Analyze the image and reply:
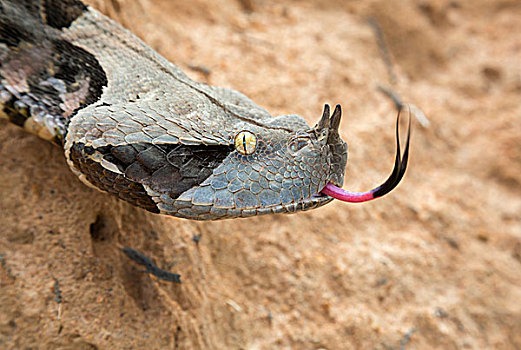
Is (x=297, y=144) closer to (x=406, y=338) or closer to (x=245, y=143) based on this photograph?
(x=245, y=143)

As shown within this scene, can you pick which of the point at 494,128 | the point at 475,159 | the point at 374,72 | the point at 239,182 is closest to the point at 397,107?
the point at 374,72

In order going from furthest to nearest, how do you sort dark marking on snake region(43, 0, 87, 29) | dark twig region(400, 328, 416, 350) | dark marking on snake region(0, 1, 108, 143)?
dark twig region(400, 328, 416, 350), dark marking on snake region(43, 0, 87, 29), dark marking on snake region(0, 1, 108, 143)

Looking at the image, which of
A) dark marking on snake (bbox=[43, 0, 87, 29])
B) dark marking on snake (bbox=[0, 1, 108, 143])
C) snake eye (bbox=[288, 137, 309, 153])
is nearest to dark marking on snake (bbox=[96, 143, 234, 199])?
snake eye (bbox=[288, 137, 309, 153])

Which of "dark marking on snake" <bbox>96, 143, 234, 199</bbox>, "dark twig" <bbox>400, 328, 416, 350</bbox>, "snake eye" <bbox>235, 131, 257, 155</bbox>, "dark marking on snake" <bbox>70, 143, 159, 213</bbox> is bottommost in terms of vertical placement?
"dark twig" <bbox>400, 328, 416, 350</bbox>

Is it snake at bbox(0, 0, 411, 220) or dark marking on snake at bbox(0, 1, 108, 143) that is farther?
dark marking on snake at bbox(0, 1, 108, 143)

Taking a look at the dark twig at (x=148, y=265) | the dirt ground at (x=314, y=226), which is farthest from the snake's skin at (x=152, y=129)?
the dark twig at (x=148, y=265)

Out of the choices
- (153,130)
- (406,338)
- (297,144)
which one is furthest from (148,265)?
(406,338)

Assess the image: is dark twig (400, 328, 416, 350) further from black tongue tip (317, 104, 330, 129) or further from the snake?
black tongue tip (317, 104, 330, 129)
